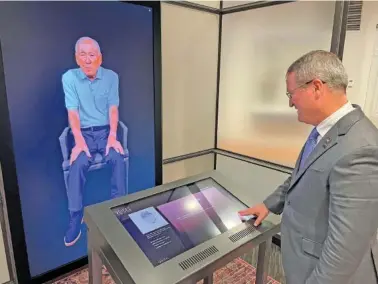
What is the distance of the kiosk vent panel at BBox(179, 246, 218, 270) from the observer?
3.90 ft

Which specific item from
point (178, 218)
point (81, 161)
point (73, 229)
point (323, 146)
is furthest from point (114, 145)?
point (323, 146)

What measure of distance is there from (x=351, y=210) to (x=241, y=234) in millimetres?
599

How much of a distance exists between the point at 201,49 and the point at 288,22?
33.2 inches

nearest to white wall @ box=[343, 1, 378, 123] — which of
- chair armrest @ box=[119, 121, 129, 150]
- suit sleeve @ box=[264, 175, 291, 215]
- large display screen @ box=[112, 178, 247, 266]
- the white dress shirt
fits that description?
suit sleeve @ box=[264, 175, 291, 215]

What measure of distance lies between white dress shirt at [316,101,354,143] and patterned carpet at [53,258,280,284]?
5.32 feet

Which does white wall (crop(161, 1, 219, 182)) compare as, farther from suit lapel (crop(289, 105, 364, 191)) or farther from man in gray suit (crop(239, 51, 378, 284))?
suit lapel (crop(289, 105, 364, 191))

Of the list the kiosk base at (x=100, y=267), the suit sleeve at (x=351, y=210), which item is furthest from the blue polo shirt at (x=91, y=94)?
the suit sleeve at (x=351, y=210)

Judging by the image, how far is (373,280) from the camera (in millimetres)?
1183

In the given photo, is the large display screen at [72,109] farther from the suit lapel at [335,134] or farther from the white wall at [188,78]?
the suit lapel at [335,134]

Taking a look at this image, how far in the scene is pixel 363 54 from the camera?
2041mm

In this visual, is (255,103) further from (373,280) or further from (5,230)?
(5,230)

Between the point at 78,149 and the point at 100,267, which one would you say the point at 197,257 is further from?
the point at 78,149

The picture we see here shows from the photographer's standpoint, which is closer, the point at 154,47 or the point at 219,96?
the point at 154,47

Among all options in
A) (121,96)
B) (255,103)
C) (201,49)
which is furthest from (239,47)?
(121,96)
